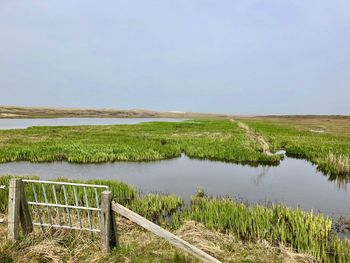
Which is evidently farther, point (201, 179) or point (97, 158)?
point (97, 158)

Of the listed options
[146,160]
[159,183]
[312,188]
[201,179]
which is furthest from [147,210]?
[146,160]

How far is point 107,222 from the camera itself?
6020mm

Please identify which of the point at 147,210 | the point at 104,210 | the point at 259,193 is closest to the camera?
the point at 104,210

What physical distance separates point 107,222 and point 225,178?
40.3 feet

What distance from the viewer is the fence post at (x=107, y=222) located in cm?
598

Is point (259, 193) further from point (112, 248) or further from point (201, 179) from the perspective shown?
point (112, 248)

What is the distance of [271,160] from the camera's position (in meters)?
22.5

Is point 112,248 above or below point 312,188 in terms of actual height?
above

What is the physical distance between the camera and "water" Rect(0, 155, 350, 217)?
13570 mm

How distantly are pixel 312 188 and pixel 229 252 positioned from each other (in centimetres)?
1073

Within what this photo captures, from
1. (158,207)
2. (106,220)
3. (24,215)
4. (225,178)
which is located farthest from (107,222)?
(225,178)

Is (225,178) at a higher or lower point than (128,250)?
lower

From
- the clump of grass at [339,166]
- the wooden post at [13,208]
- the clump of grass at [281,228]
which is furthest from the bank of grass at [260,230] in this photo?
the clump of grass at [339,166]

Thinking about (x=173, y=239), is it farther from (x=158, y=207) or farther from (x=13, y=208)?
(x=158, y=207)
